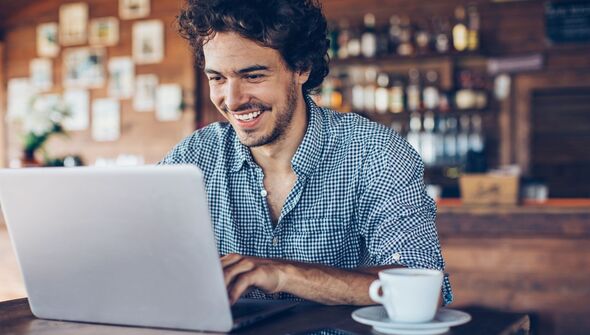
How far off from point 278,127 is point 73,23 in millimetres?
5416

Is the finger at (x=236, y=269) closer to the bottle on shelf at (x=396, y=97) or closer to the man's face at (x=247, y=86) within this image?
the man's face at (x=247, y=86)

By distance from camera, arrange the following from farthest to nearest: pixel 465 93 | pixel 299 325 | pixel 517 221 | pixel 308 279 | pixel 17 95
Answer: pixel 17 95 → pixel 465 93 → pixel 517 221 → pixel 308 279 → pixel 299 325

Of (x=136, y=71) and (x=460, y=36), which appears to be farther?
(x=136, y=71)

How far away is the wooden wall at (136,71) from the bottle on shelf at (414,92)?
1841 millimetres

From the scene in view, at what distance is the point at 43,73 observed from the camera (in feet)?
22.3

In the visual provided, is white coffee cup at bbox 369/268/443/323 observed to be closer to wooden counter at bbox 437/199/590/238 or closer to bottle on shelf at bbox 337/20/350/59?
wooden counter at bbox 437/199/590/238

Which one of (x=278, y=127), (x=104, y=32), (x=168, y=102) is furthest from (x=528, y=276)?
(x=104, y=32)

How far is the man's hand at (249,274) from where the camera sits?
1.19 metres

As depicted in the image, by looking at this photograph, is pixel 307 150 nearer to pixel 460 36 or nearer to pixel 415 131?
pixel 415 131

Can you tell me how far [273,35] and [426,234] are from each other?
57 cm

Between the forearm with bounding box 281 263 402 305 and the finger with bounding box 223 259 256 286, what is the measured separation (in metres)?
0.09

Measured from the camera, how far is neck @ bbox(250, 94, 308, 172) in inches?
70.4

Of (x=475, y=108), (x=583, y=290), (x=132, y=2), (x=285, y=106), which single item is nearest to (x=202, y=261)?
(x=285, y=106)

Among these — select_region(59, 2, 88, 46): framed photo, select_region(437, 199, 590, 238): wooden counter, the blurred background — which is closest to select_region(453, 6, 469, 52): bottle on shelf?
the blurred background
